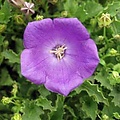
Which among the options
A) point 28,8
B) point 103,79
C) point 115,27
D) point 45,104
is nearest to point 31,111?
Result: point 45,104

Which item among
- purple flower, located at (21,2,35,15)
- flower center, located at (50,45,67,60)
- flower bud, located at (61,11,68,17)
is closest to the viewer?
purple flower, located at (21,2,35,15)

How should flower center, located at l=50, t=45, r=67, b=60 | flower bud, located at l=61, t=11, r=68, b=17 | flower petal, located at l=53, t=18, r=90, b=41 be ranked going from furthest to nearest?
flower bud, located at l=61, t=11, r=68, b=17
flower center, located at l=50, t=45, r=67, b=60
flower petal, located at l=53, t=18, r=90, b=41

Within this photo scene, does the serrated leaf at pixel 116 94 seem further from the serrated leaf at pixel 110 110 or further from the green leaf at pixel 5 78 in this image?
the green leaf at pixel 5 78

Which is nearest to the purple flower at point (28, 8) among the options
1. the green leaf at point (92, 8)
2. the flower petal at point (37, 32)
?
the flower petal at point (37, 32)

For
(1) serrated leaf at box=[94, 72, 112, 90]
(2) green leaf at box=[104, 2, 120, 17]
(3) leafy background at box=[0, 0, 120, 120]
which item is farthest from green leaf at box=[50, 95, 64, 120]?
(2) green leaf at box=[104, 2, 120, 17]

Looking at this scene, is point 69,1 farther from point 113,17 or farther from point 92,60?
point 92,60

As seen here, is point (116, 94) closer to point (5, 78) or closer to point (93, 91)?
point (93, 91)

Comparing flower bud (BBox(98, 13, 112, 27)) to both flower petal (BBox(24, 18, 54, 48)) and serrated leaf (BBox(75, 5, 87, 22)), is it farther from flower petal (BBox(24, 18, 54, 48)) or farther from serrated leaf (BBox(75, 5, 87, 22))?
flower petal (BBox(24, 18, 54, 48))
